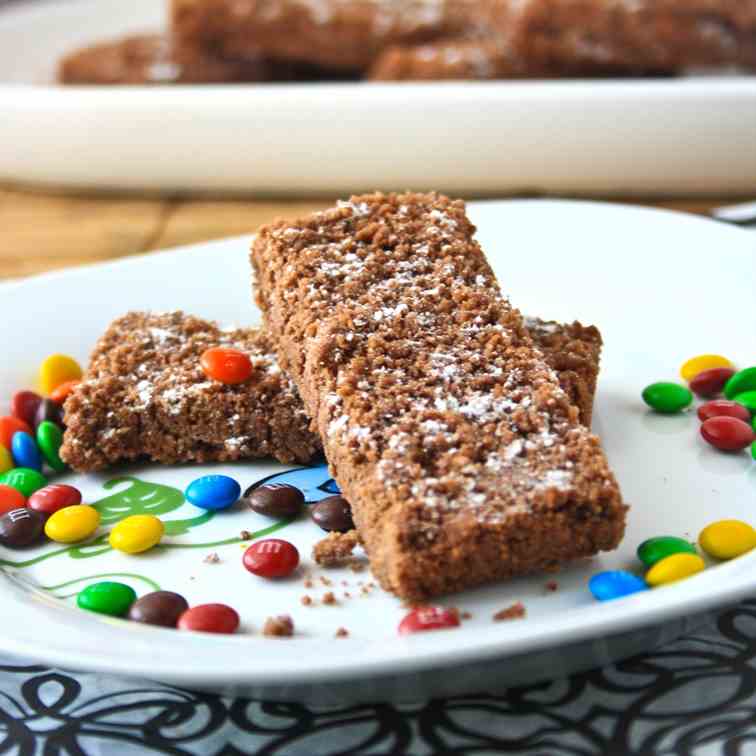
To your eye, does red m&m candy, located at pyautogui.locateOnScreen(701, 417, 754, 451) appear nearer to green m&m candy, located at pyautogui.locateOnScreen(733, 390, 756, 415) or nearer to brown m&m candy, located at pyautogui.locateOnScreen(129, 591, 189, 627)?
green m&m candy, located at pyautogui.locateOnScreen(733, 390, 756, 415)

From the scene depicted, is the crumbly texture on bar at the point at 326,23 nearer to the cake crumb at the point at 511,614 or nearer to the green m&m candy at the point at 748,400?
the green m&m candy at the point at 748,400

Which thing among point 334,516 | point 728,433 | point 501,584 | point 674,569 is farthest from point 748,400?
point 334,516

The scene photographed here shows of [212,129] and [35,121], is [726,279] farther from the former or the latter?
[35,121]

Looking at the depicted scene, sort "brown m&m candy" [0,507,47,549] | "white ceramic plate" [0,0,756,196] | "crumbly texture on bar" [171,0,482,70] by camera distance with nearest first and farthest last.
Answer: "brown m&m candy" [0,507,47,549] < "white ceramic plate" [0,0,756,196] < "crumbly texture on bar" [171,0,482,70]

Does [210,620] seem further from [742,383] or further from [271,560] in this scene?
[742,383]

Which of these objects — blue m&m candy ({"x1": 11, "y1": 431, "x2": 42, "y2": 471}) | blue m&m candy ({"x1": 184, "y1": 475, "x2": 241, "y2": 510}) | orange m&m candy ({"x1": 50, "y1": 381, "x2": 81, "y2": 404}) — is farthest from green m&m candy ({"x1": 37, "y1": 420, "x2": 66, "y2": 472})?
blue m&m candy ({"x1": 184, "y1": 475, "x2": 241, "y2": 510})

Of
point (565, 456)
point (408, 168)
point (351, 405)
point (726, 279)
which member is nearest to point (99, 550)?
point (351, 405)
